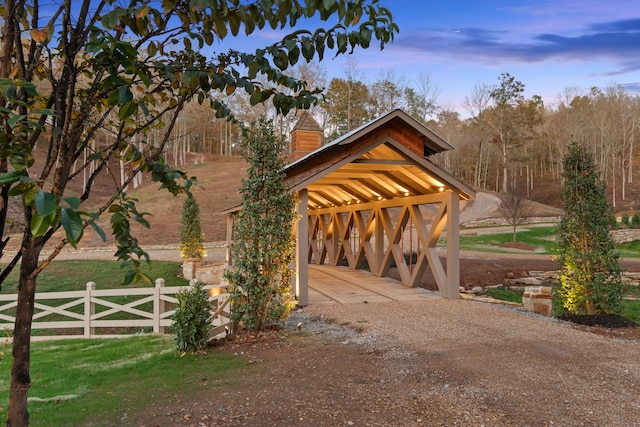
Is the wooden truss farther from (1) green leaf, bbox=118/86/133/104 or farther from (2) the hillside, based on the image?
(1) green leaf, bbox=118/86/133/104

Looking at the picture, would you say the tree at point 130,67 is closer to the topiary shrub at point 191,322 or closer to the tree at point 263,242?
the topiary shrub at point 191,322

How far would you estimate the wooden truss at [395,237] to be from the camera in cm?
965

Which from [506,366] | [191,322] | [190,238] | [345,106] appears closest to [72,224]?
[506,366]

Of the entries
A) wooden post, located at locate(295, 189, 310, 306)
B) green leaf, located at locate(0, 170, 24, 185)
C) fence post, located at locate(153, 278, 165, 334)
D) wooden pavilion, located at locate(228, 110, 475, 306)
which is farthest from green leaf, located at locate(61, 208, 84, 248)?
fence post, located at locate(153, 278, 165, 334)

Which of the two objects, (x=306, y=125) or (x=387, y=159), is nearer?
(x=387, y=159)

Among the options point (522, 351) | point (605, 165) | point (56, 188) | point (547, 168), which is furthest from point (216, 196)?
point (547, 168)

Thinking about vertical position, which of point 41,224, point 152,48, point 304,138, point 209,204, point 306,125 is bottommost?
point 41,224

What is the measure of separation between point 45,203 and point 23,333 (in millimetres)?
1278

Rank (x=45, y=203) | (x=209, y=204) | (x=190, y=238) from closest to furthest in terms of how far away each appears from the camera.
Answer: (x=45, y=203) → (x=190, y=238) → (x=209, y=204)

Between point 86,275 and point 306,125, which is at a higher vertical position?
point 306,125

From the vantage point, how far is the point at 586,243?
7953 millimetres

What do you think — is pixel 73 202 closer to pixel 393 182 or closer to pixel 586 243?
pixel 586 243

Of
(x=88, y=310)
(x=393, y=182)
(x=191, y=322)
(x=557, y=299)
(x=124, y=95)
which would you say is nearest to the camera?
(x=124, y=95)

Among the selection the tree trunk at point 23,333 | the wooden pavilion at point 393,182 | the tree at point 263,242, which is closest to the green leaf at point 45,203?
the tree trunk at point 23,333
